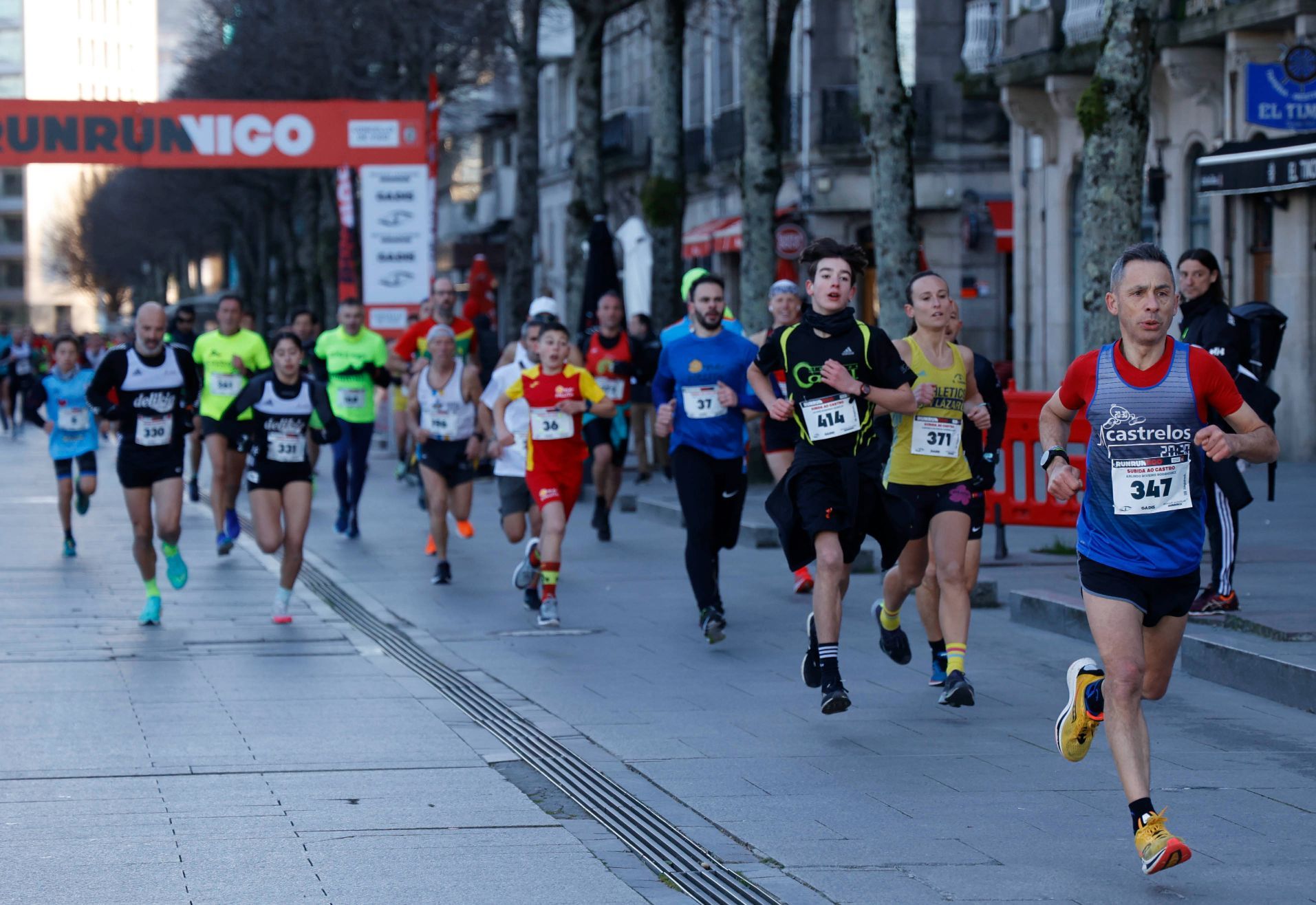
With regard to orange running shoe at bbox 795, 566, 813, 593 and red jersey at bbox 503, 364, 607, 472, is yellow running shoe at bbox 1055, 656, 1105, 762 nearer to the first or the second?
red jersey at bbox 503, 364, 607, 472

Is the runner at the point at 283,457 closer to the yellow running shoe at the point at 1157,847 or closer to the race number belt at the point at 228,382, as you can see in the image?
the race number belt at the point at 228,382

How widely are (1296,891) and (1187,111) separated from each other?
21.8 m

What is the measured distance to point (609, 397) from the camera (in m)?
16.5

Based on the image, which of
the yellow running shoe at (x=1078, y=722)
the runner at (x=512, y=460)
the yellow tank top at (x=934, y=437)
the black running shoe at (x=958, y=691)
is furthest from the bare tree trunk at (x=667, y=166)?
the yellow running shoe at (x=1078, y=722)

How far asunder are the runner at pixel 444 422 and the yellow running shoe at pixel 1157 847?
353 inches

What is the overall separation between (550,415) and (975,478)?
3.74 m

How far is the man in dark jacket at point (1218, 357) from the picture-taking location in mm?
10438

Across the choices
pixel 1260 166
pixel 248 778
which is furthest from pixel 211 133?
pixel 248 778

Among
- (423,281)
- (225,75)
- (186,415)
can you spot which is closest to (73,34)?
(225,75)

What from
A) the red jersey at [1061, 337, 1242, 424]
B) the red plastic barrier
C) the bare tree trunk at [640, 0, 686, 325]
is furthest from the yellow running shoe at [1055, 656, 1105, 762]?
the bare tree trunk at [640, 0, 686, 325]

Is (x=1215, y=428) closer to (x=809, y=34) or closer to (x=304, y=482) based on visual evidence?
(x=304, y=482)

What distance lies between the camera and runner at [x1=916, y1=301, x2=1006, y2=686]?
Result: 8.98 meters

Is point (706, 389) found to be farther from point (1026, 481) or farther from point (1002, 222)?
point (1002, 222)

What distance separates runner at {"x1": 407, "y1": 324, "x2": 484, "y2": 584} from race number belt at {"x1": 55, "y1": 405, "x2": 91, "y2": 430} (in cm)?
315
